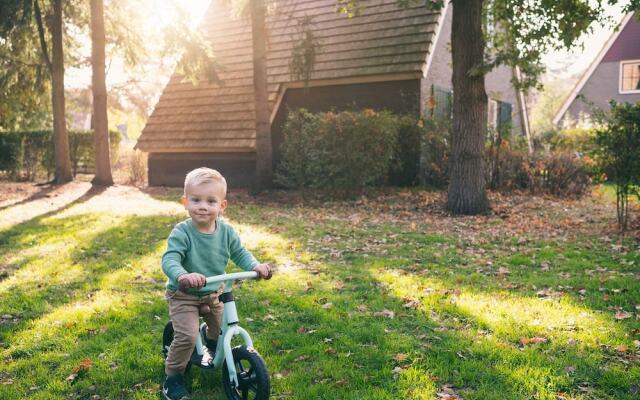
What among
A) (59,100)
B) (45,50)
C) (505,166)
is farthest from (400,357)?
(45,50)

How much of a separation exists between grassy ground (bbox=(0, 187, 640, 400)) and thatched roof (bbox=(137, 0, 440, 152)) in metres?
7.21

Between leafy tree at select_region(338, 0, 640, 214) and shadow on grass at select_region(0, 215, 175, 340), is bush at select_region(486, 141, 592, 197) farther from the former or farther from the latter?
shadow on grass at select_region(0, 215, 175, 340)

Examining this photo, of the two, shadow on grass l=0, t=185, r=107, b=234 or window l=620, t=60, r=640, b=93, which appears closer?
shadow on grass l=0, t=185, r=107, b=234

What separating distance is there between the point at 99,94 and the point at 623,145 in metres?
13.3

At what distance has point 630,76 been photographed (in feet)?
87.8

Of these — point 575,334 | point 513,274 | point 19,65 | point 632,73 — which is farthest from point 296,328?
point 632,73

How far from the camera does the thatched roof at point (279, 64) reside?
1611cm

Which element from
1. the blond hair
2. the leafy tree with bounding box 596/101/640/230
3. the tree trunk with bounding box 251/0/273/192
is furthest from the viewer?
the tree trunk with bounding box 251/0/273/192

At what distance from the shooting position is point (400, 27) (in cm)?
1653

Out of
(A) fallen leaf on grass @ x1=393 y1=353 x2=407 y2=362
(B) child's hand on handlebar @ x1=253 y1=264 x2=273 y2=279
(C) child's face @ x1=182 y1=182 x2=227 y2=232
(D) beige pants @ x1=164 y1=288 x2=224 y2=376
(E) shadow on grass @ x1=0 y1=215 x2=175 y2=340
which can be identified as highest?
(C) child's face @ x1=182 y1=182 x2=227 y2=232

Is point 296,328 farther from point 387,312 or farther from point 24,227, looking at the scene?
point 24,227

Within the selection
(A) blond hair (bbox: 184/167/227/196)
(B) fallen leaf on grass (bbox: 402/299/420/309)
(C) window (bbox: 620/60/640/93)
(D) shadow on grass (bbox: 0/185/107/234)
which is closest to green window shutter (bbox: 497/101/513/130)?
(C) window (bbox: 620/60/640/93)

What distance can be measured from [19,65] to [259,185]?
349 inches

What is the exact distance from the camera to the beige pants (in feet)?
11.9
